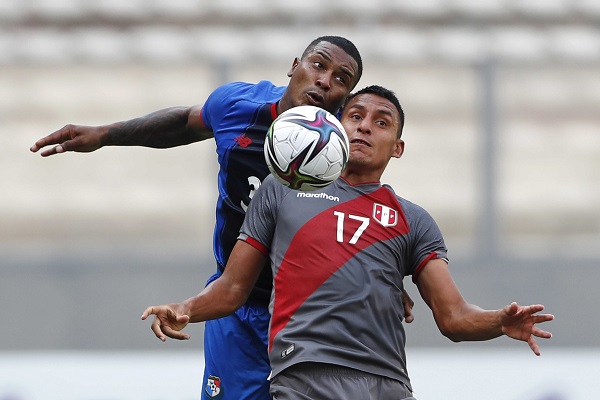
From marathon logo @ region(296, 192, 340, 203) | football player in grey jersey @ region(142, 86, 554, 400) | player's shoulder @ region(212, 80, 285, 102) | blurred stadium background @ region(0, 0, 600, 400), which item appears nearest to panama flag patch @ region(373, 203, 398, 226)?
football player in grey jersey @ region(142, 86, 554, 400)

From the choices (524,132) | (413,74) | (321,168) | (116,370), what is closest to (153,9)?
(413,74)

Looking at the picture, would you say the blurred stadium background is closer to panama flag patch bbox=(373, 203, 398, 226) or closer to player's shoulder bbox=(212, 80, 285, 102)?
player's shoulder bbox=(212, 80, 285, 102)

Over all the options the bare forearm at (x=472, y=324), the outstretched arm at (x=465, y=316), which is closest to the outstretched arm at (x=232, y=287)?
the outstretched arm at (x=465, y=316)

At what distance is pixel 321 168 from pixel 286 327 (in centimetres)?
61

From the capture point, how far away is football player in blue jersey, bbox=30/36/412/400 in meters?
4.30

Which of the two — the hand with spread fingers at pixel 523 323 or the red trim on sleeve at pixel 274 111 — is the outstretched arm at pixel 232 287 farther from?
the hand with spread fingers at pixel 523 323

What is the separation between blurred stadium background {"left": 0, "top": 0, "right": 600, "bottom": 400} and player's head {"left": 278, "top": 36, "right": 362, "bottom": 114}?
3.40 metres

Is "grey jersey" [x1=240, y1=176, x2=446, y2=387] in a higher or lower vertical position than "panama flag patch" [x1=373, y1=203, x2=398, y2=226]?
lower

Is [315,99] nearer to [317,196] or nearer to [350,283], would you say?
[317,196]

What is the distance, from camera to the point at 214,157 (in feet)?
28.2

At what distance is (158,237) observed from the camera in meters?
9.30

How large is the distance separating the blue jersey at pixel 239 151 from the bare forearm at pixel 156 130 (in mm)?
285

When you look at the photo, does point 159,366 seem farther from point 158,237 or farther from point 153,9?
point 153,9

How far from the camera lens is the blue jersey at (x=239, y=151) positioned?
4.44 metres
